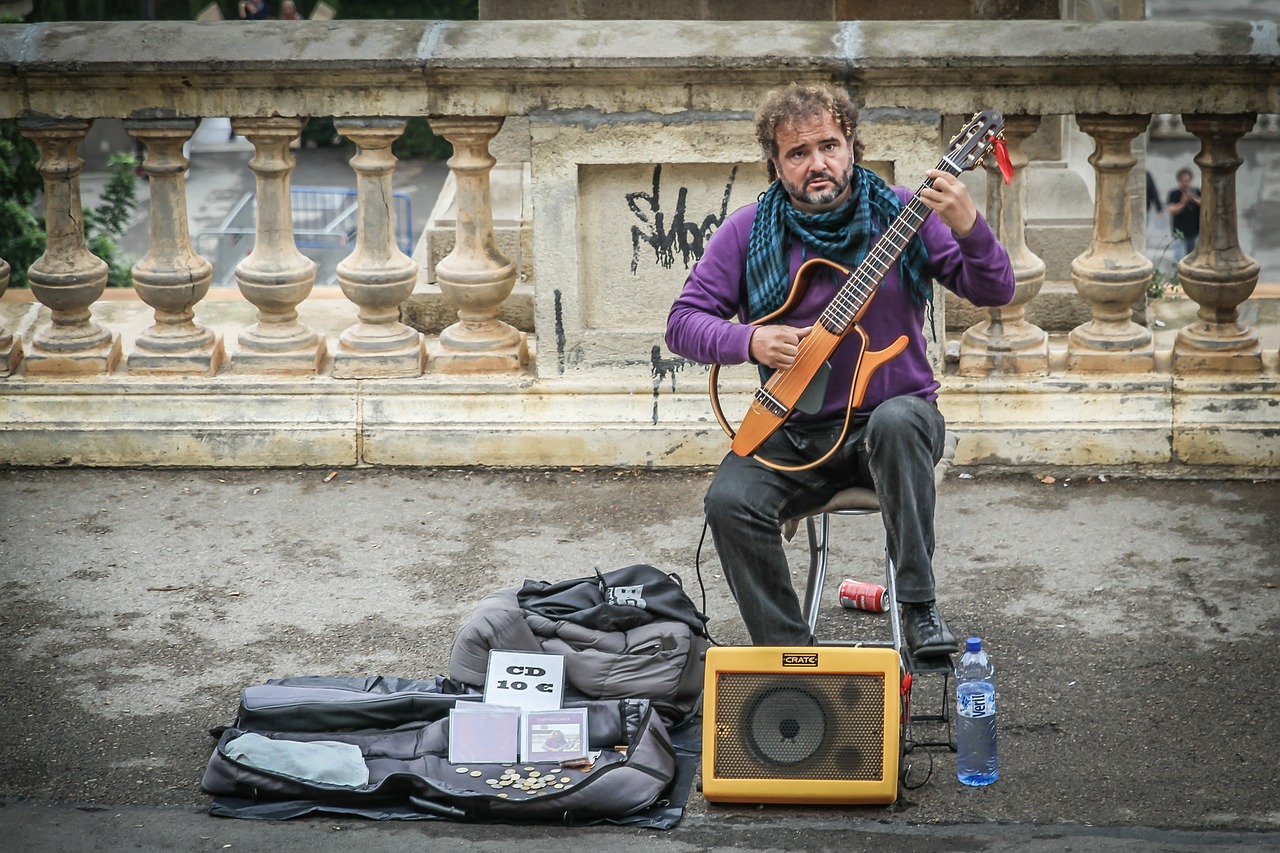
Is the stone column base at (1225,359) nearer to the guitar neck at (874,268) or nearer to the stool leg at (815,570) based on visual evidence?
the stool leg at (815,570)

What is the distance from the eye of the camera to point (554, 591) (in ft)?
14.4

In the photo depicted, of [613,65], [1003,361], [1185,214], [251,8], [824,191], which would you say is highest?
[251,8]

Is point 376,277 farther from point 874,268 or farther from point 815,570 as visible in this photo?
point 874,268

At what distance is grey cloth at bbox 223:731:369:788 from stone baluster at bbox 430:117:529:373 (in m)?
2.15

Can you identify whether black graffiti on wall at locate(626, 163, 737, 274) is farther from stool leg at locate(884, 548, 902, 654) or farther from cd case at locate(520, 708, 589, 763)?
cd case at locate(520, 708, 589, 763)

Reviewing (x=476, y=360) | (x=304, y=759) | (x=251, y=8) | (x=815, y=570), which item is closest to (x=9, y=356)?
(x=476, y=360)

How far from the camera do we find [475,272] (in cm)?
570

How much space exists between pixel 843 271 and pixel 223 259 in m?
12.6

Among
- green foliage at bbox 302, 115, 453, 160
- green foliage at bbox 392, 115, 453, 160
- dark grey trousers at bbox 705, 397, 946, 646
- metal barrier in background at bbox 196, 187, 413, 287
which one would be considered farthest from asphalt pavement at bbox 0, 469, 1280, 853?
green foliage at bbox 392, 115, 453, 160

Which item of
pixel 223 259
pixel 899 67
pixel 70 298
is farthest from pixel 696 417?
pixel 223 259

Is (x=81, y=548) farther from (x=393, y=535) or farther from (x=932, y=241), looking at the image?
(x=932, y=241)

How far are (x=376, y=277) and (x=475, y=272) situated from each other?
13.3 inches

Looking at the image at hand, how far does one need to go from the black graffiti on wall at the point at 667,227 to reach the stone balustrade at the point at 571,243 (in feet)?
0.03

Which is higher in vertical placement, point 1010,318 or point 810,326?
point 810,326
